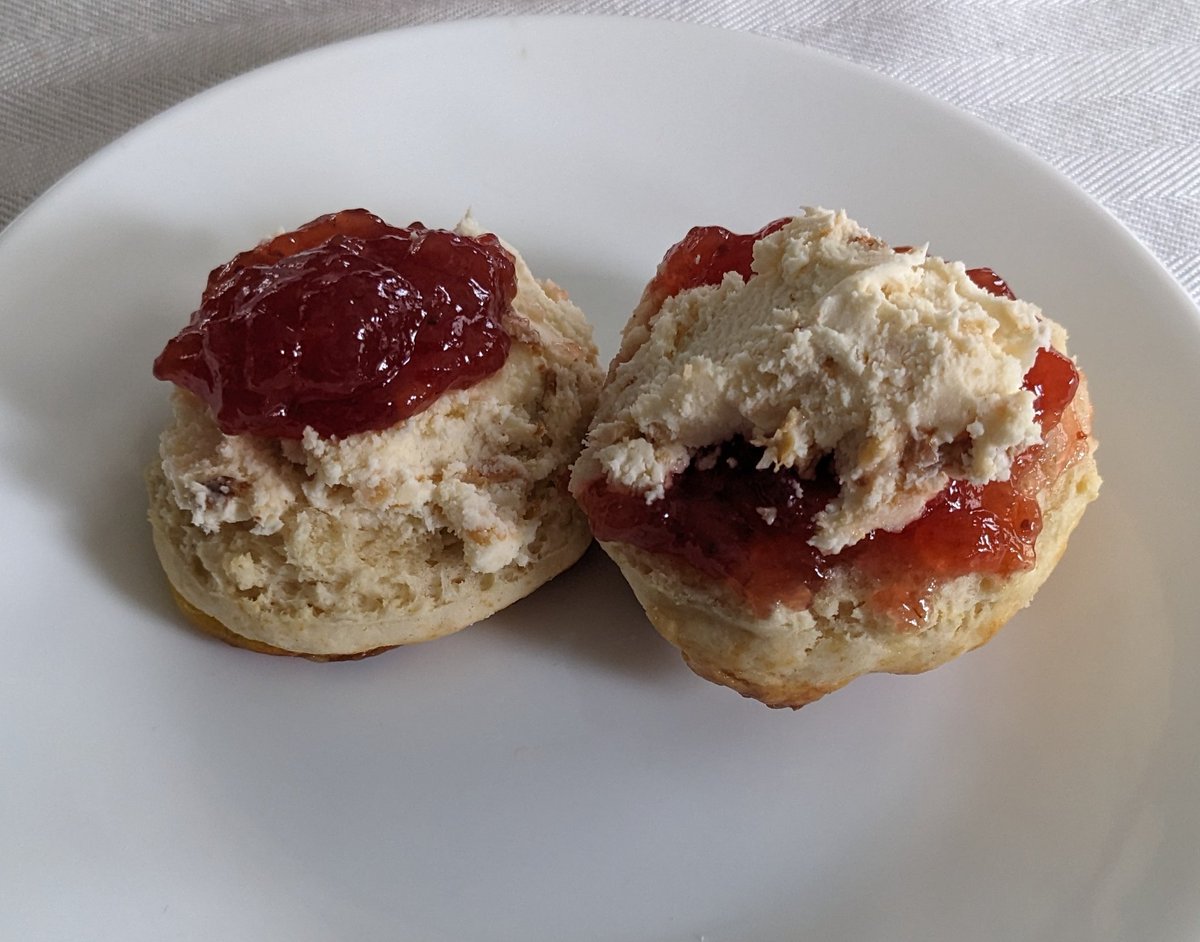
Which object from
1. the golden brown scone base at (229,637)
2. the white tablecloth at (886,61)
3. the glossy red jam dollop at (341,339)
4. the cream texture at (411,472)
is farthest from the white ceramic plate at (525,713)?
the white tablecloth at (886,61)

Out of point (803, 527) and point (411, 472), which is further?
point (411, 472)

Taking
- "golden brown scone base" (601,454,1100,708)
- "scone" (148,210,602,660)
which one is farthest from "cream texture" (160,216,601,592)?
"golden brown scone base" (601,454,1100,708)

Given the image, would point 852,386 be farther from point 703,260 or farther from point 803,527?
point 703,260

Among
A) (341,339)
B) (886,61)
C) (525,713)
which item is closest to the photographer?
(341,339)

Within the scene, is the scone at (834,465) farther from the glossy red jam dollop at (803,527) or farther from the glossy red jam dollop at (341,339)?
the glossy red jam dollop at (341,339)

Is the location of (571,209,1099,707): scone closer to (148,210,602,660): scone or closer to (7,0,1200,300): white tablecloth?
(148,210,602,660): scone

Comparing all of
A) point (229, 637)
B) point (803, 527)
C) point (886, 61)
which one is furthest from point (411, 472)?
point (886, 61)
